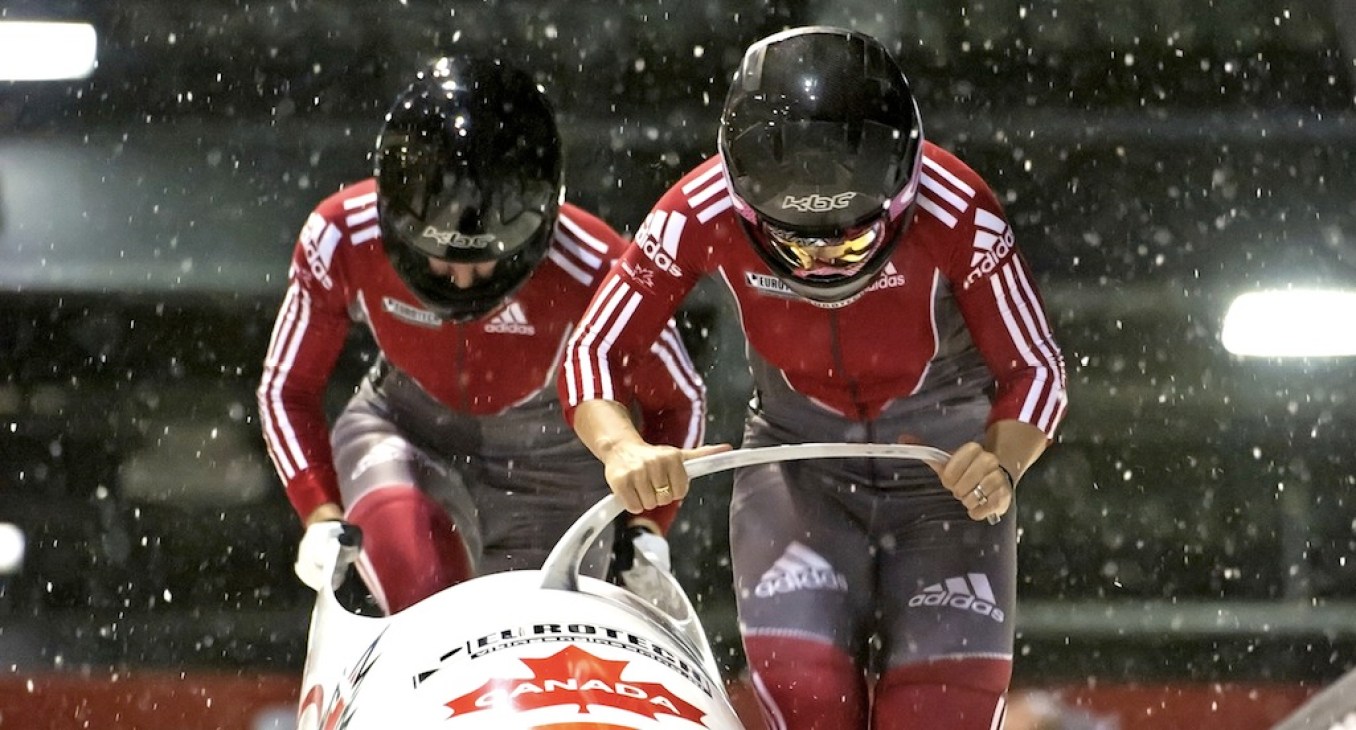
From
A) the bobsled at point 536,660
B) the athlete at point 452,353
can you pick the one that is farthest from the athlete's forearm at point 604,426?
the athlete at point 452,353

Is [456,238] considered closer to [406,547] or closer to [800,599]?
[406,547]

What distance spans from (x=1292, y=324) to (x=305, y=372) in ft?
11.8

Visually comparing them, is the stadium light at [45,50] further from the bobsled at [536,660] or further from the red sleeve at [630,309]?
the bobsled at [536,660]

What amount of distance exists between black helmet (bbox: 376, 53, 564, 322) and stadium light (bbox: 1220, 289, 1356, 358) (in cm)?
328

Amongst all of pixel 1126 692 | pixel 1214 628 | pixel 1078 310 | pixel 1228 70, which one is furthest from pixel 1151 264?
pixel 1126 692

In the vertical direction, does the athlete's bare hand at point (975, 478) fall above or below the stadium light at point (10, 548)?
above

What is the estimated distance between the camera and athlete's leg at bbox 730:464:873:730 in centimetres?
233

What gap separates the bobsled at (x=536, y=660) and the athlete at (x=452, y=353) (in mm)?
545

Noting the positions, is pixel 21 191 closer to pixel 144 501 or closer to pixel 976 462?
pixel 144 501

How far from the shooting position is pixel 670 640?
214 centimetres

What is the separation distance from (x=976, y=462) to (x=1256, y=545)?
11.5ft

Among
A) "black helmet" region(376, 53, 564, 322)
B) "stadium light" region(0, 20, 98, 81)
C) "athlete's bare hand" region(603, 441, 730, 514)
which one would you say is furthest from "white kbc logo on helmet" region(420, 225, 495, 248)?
"stadium light" region(0, 20, 98, 81)

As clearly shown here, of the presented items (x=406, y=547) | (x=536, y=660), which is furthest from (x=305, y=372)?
(x=536, y=660)

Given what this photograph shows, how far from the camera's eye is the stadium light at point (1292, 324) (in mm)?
5578
